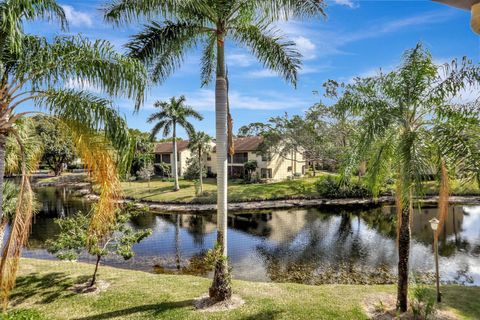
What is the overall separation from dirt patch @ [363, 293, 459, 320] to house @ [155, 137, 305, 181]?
32.3 meters

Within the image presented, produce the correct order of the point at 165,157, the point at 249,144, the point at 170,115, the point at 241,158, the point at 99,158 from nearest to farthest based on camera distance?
the point at 99,158, the point at 170,115, the point at 249,144, the point at 241,158, the point at 165,157

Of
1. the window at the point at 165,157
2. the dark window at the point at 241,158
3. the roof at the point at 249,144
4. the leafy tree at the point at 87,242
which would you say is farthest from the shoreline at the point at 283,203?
the window at the point at 165,157

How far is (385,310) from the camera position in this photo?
9.70 meters

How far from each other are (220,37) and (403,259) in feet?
30.0

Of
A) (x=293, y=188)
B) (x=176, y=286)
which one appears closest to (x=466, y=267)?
(x=176, y=286)

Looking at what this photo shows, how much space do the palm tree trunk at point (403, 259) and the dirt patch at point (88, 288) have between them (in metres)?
10.0

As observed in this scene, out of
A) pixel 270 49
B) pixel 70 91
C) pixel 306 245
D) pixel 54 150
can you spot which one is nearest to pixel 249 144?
pixel 306 245

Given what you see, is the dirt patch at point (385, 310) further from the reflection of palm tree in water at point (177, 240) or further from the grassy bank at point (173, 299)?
the reflection of palm tree in water at point (177, 240)

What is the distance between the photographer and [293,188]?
37969 millimetres

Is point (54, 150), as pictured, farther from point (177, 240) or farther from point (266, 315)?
point (266, 315)

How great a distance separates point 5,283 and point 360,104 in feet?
35.9

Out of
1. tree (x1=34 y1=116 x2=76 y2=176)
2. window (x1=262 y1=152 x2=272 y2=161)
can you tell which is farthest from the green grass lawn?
tree (x1=34 y1=116 x2=76 y2=176)

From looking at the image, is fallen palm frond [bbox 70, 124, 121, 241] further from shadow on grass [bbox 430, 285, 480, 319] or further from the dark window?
the dark window

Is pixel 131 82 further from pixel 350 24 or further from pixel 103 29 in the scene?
pixel 350 24
